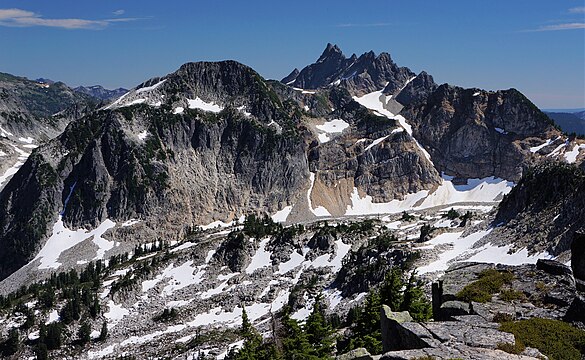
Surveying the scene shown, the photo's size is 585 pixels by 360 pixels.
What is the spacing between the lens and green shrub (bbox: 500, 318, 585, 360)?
1973 centimetres

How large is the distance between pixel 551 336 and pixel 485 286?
6300 mm

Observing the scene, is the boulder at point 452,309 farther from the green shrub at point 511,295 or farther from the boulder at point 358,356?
the boulder at point 358,356

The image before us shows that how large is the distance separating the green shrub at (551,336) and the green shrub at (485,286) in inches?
147

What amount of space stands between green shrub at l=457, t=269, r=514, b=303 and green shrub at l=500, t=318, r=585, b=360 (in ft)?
12.3

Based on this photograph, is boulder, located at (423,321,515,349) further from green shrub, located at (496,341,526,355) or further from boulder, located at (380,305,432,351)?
boulder, located at (380,305,432,351)

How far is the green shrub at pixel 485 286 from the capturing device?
84.3 feet

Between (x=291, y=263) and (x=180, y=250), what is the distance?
40.2m

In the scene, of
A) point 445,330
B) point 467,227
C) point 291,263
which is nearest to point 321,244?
point 291,263

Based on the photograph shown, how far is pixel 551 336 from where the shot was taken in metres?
20.6

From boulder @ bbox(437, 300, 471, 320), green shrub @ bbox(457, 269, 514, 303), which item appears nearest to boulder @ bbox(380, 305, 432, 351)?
boulder @ bbox(437, 300, 471, 320)

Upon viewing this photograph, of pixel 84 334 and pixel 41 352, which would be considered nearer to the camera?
pixel 41 352

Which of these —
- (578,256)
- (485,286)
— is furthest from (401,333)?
(578,256)

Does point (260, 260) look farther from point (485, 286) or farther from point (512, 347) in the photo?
point (512, 347)

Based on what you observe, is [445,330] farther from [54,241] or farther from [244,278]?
[54,241]
